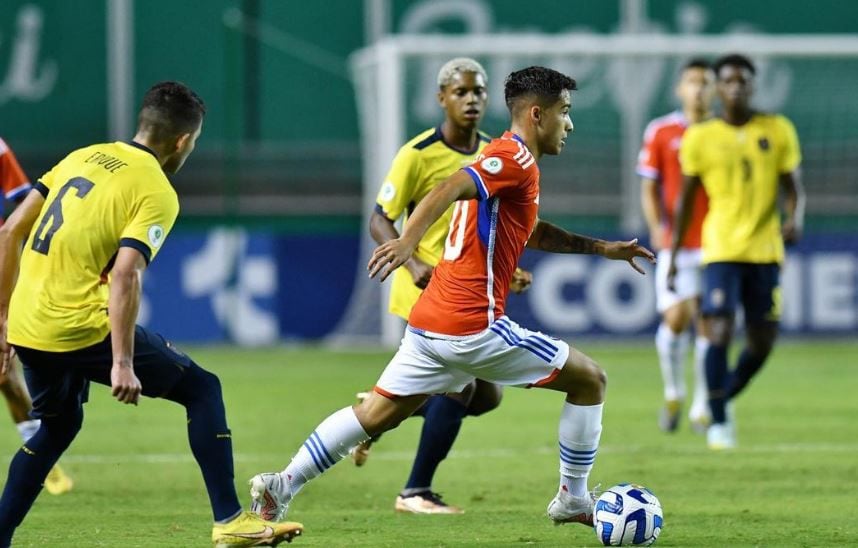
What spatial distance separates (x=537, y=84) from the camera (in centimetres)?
691

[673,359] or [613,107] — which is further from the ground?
[613,107]

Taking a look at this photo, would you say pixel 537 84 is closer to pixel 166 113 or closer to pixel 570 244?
pixel 570 244

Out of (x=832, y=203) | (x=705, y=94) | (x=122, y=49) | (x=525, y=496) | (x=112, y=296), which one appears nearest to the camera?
(x=112, y=296)

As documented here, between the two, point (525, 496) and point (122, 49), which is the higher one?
point (122, 49)

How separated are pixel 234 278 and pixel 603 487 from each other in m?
11.6

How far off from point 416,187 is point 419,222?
2124mm

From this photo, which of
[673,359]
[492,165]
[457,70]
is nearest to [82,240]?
[492,165]

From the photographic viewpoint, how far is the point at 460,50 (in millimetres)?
19312

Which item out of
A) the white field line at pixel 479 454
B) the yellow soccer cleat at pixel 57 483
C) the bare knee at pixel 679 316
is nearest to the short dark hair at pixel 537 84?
the yellow soccer cleat at pixel 57 483

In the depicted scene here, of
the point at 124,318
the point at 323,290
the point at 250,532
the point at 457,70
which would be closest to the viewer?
the point at 124,318

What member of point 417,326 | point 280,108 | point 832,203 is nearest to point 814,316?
point 832,203

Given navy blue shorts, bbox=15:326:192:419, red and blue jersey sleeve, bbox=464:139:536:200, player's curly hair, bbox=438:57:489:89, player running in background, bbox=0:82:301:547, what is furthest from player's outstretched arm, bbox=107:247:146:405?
player's curly hair, bbox=438:57:489:89

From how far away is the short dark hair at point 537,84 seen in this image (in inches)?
272

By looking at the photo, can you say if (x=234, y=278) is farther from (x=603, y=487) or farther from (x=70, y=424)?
(x=70, y=424)
